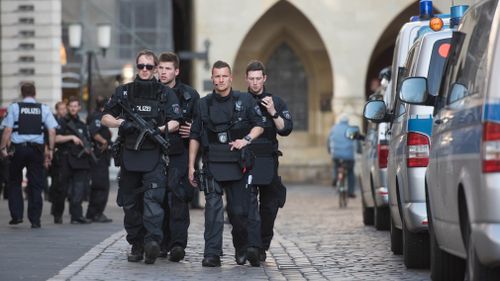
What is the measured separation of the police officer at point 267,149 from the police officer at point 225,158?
23 cm

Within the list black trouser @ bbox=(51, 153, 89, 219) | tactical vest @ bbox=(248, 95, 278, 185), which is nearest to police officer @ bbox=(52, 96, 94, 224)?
black trouser @ bbox=(51, 153, 89, 219)

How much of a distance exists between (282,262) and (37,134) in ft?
17.6

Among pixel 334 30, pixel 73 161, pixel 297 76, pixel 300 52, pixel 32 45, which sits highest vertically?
pixel 334 30

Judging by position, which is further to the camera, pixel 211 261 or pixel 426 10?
pixel 426 10

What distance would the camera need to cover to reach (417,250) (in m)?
12.4

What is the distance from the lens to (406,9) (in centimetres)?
3828

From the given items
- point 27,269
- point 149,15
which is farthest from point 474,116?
point 149,15

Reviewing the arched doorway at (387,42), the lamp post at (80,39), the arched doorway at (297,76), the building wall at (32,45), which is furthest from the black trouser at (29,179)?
the arched doorway at (297,76)

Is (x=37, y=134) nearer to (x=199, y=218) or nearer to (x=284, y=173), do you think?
(x=199, y=218)

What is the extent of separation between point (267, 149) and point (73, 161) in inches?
281

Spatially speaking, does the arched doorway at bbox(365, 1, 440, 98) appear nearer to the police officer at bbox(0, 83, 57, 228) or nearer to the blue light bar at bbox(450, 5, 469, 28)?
the police officer at bbox(0, 83, 57, 228)

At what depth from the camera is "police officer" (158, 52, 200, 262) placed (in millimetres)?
12781

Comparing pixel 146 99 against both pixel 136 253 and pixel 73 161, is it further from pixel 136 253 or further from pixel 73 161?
pixel 73 161

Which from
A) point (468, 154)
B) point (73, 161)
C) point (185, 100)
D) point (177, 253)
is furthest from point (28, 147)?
point (468, 154)
